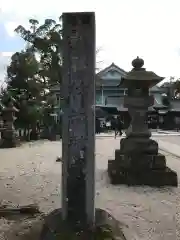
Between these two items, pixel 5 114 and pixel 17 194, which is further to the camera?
pixel 5 114

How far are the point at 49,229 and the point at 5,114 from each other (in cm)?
1388

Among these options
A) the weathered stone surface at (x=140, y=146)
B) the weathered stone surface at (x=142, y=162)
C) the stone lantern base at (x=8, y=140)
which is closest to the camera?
the weathered stone surface at (x=142, y=162)

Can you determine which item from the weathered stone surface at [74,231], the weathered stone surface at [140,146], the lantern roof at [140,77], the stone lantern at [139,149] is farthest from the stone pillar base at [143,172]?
the weathered stone surface at [74,231]

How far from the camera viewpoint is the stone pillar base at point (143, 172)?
717 centimetres

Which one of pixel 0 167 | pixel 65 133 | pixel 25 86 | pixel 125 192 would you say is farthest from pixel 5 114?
pixel 65 133

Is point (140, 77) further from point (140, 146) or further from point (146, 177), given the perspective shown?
point (146, 177)

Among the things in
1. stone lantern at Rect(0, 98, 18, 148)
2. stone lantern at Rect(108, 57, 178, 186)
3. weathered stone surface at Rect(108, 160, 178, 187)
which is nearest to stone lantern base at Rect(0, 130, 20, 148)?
stone lantern at Rect(0, 98, 18, 148)

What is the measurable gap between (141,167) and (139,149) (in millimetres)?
437

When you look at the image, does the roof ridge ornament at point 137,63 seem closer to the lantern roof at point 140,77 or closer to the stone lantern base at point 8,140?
the lantern roof at point 140,77

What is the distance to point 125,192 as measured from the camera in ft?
21.4

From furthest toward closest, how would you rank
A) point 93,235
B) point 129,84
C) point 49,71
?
1. point 49,71
2. point 129,84
3. point 93,235

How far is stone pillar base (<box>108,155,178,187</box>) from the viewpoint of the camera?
7172 millimetres

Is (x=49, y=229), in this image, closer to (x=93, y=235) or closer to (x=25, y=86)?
(x=93, y=235)

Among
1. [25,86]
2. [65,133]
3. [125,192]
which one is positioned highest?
[25,86]
